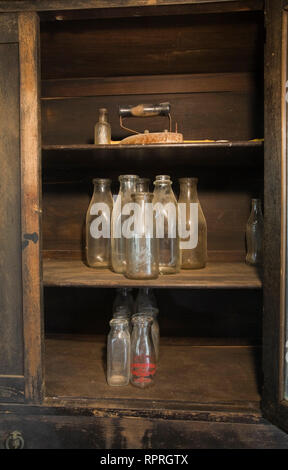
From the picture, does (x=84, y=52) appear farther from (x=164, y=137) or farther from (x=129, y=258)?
(x=129, y=258)

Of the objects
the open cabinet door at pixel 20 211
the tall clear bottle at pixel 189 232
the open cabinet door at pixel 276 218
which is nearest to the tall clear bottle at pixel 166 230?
the tall clear bottle at pixel 189 232

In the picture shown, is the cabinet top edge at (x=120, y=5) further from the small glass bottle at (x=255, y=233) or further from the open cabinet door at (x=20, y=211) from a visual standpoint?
the small glass bottle at (x=255, y=233)

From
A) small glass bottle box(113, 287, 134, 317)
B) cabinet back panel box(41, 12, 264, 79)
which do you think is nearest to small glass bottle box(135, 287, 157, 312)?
small glass bottle box(113, 287, 134, 317)

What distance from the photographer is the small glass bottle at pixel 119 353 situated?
1.20 meters

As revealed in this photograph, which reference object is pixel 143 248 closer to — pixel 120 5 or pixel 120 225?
pixel 120 225

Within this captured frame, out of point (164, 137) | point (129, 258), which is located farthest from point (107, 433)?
point (164, 137)

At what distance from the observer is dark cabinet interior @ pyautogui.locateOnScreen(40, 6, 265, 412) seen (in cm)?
117

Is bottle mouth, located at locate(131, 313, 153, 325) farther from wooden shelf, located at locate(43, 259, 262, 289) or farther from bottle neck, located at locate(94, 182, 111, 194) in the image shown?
bottle neck, located at locate(94, 182, 111, 194)

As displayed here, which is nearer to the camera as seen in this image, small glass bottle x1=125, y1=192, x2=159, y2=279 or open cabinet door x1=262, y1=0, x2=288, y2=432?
open cabinet door x1=262, y1=0, x2=288, y2=432

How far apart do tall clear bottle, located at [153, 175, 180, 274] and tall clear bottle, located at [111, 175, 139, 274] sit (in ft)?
0.36

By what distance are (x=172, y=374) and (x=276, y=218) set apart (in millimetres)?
715

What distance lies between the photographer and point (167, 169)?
1528mm

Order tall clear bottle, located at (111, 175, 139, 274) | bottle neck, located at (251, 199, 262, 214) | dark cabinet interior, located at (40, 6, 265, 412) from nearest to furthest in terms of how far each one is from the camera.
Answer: dark cabinet interior, located at (40, 6, 265, 412) < tall clear bottle, located at (111, 175, 139, 274) < bottle neck, located at (251, 199, 262, 214)

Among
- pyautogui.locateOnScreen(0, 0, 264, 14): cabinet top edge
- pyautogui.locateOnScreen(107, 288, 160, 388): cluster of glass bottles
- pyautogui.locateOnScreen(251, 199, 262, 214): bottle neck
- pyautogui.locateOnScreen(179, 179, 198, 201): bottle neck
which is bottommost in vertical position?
pyautogui.locateOnScreen(107, 288, 160, 388): cluster of glass bottles
